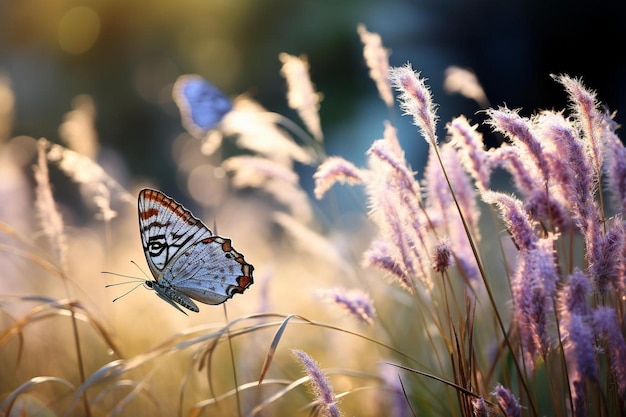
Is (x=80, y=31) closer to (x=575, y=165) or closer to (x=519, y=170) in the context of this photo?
(x=519, y=170)

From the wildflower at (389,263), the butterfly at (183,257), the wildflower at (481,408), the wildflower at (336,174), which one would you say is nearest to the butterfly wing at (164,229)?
the butterfly at (183,257)

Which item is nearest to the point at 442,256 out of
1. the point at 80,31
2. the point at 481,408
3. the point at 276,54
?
the point at 481,408

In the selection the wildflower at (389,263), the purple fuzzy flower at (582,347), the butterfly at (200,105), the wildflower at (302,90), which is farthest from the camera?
the butterfly at (200,105)

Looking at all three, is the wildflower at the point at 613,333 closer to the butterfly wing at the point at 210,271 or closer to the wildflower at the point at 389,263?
the wildflower at the point at 389,263

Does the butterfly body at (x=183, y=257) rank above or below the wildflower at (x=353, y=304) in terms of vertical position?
above

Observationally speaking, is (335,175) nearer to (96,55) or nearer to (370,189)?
(370,189)

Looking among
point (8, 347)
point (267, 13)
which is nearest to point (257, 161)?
point (8, 347)
